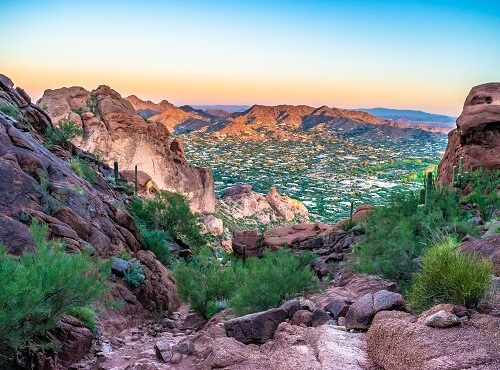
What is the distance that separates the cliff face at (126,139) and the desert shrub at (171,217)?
23.5 metres

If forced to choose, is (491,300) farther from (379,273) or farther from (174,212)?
(174,212)

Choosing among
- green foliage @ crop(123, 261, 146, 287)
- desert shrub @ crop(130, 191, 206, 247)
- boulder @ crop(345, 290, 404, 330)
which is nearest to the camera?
boulder @ crop(345, 290, 404, 330)

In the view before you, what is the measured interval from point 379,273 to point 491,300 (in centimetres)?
518

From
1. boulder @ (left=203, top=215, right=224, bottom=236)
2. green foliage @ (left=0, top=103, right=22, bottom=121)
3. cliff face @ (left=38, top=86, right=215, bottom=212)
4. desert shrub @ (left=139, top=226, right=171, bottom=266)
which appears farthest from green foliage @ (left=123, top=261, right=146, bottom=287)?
cliff face @ (left=38, top=86, right=215, bottom=212)

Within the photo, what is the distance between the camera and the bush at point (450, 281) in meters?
5.67

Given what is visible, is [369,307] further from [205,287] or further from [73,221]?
[73,221]

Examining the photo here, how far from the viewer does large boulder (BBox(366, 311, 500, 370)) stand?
175 inches

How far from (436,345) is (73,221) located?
10511 mm

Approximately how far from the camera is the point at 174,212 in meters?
24.2

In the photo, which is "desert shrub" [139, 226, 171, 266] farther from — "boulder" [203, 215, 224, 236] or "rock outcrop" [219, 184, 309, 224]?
"rock outcrop" [219, 184, 309, 224]

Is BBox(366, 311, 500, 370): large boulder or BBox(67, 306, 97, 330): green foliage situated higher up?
BBox(366, 311, 500, 370): large boulder

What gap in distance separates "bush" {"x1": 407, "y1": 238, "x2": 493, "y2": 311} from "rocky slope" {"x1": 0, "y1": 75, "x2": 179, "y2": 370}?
5709mm

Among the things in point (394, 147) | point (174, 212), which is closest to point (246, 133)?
point (394, 147)

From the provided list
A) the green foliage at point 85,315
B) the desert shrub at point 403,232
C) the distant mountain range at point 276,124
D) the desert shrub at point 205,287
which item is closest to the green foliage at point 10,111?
the desert shrub at point 205,287
